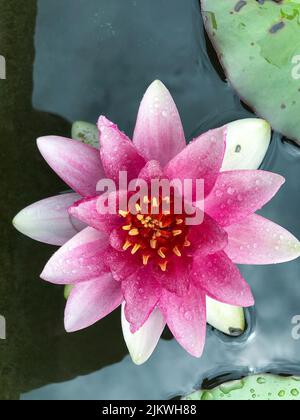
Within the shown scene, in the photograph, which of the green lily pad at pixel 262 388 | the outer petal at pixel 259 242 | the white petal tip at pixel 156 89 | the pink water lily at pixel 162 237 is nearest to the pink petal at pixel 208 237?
the pink water lily at pixel 162 237

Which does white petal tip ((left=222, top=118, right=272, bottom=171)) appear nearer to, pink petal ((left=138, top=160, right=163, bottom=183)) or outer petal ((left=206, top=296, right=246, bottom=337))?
pink petal ((left=138, top=160, right=163, bottom=183))

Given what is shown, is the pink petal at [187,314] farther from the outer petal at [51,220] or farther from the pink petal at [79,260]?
the outer petal at [51,220]

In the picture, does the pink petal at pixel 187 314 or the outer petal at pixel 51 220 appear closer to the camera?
the pink petal at pixel 187 314

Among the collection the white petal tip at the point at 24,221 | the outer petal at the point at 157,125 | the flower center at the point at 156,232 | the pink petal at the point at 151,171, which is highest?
the outer petal at the point at 157,125

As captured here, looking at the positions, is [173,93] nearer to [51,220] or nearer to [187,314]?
[51,220]
